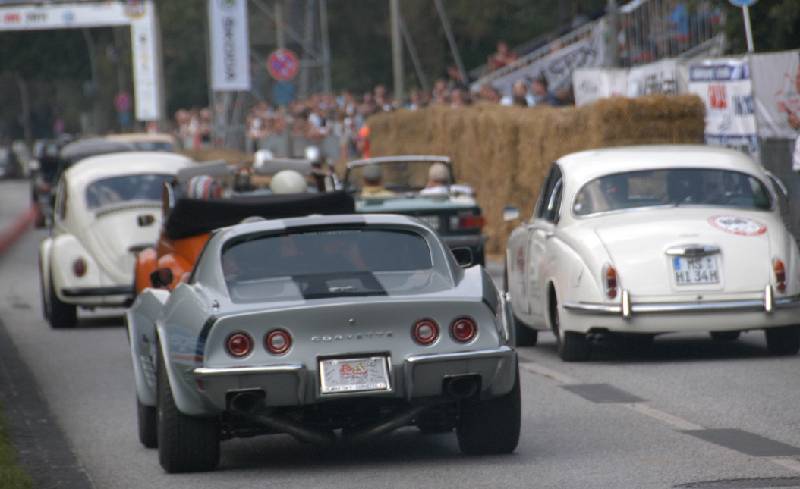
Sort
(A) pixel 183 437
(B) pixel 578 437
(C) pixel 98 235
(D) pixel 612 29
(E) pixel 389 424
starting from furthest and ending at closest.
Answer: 1. (D) pixel 612 29
2. (C) pixel 98 235
3. (B) pixel 578 437
4. (A) pixel 183 437
5. (E) pixel 389 424

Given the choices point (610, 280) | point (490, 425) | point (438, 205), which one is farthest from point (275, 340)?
point (438, 205)

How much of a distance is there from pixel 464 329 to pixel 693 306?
4449mm

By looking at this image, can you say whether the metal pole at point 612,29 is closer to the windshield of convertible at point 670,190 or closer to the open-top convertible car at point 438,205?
the open-top convertible car at point 438,205

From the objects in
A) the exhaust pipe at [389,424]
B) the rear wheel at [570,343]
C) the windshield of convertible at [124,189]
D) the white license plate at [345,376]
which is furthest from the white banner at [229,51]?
the white license plate at [345,376]

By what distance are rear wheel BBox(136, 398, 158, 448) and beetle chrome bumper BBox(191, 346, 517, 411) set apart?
155 centimetres

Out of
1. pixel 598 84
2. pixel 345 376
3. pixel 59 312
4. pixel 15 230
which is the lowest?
pixel 15 230

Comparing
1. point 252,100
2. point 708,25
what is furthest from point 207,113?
point 708,25

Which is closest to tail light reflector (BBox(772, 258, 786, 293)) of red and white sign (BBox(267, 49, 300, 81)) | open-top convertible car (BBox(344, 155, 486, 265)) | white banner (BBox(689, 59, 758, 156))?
open-top convertible car (BBox(344, 155, 486, 265))

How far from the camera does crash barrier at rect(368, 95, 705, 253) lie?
74.3 feet

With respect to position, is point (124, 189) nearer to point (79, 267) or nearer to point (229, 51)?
point (79, 267)

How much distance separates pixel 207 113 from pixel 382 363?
55312 millimetres

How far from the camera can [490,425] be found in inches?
370

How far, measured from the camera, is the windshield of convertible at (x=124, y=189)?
19.6 m

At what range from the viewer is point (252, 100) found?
70.6 metres
